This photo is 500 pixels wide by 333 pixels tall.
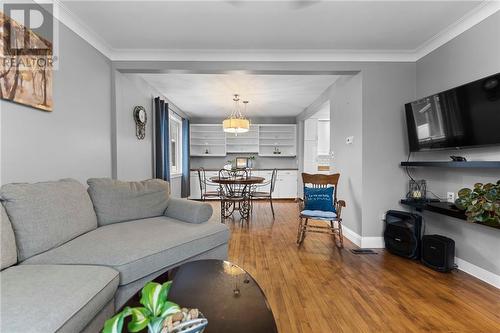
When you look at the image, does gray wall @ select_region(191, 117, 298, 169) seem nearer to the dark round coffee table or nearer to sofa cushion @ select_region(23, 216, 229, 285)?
sofa cushion @ select_region(23, 216, 229, 285)

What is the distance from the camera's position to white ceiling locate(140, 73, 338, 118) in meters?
3.76

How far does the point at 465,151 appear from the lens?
2.34 m


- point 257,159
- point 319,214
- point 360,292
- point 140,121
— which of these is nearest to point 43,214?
point 140,121

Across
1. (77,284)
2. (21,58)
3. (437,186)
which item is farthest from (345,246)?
(21,58)

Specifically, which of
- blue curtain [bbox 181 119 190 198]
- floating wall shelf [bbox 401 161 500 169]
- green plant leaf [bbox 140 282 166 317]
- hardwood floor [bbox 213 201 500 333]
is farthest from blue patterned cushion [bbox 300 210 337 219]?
blue curtain [bbox 181 119 190 198]

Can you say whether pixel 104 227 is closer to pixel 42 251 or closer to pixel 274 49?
pixel 42 251

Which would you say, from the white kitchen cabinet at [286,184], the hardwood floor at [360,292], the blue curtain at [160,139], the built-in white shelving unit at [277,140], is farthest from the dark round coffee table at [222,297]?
the built-in white shelving unit at [277,140]

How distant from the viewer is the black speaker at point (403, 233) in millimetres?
2586

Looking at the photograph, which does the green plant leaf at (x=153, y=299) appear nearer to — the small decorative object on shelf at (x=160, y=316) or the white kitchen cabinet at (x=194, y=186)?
the small decorative object on shelf at (x=160, y=316)

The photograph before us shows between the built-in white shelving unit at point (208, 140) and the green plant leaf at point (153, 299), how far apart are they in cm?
643

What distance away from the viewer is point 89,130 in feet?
8.40

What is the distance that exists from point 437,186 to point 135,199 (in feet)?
11.0

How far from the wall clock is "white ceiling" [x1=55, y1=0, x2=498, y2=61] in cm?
88

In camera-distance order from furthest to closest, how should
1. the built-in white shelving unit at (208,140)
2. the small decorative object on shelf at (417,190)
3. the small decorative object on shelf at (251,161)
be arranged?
1. the built-in white shelving unit at (208,140)
2. the small decorative object on shelf at (251,161)
3. the small decorative object on shelf at (417,190)
